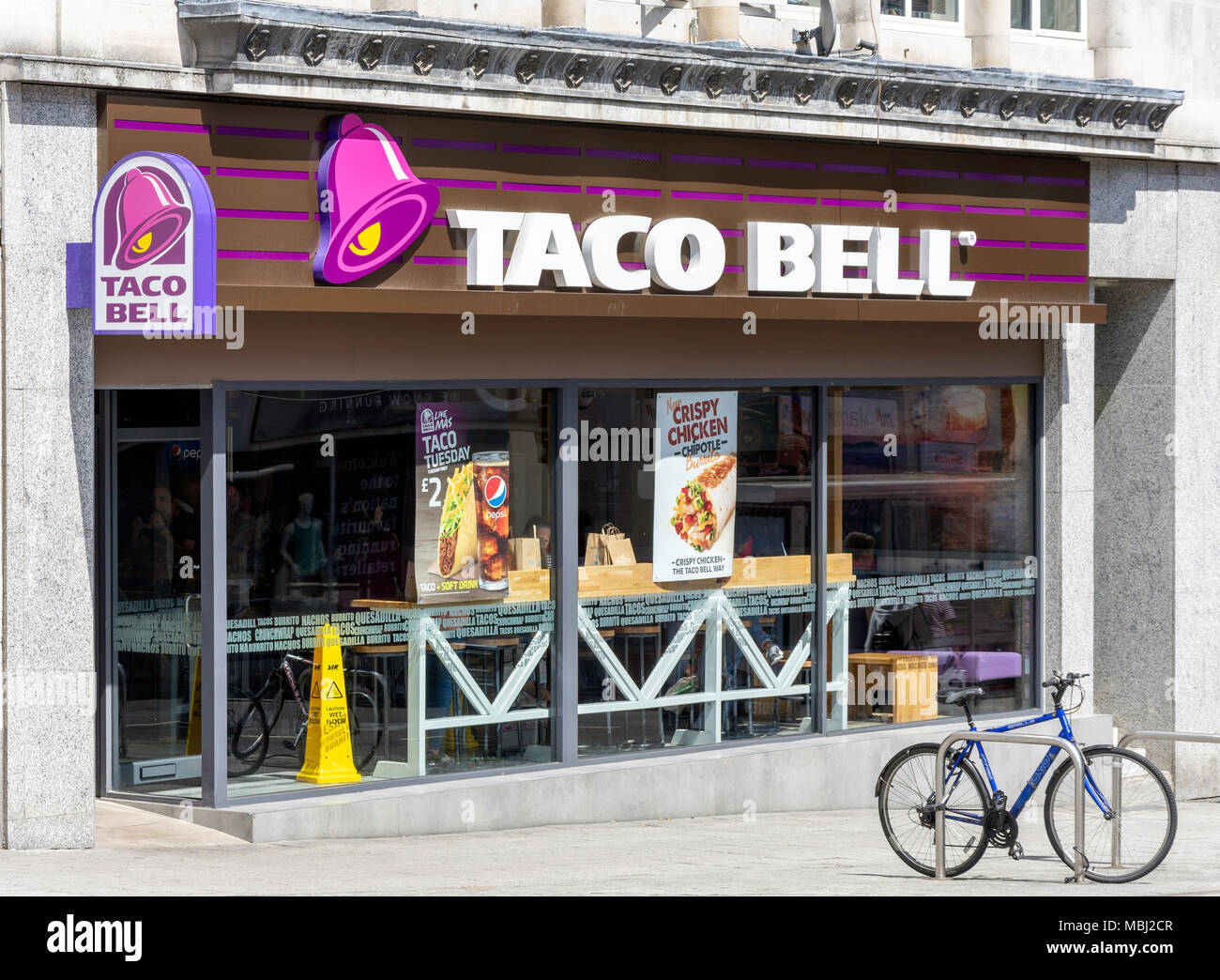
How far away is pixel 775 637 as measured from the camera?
44.1ft

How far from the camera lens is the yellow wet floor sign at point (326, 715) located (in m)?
11.3

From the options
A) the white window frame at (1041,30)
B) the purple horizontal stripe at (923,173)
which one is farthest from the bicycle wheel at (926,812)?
the white window frame at (1041,30)

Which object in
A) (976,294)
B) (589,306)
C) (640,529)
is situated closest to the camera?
(589,306)

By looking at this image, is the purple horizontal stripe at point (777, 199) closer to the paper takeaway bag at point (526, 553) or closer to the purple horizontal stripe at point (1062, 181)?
the purple horizontal stripe at point (1062, 181)

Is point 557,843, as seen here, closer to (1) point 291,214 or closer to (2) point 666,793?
(2) point 666,793

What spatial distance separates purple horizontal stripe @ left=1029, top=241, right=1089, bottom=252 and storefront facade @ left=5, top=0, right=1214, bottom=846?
52 millimetres

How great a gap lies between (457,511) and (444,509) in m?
0.11

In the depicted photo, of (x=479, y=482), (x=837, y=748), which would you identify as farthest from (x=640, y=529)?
(x=837, y=748)

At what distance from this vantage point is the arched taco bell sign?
9703 millimetres

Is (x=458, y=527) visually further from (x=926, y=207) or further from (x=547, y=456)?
(x=926, y=207)

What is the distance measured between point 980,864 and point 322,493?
4591 mm

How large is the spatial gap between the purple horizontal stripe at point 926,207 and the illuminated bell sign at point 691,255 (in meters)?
0.17

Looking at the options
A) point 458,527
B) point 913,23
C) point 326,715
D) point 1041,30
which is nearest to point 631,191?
point 458,527

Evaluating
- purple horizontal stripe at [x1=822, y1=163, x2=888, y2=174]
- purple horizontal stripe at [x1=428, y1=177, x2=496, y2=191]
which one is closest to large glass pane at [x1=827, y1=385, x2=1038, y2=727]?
purple horizontal stripe at [x1=822, y1=163, x2=888, y2=174]
